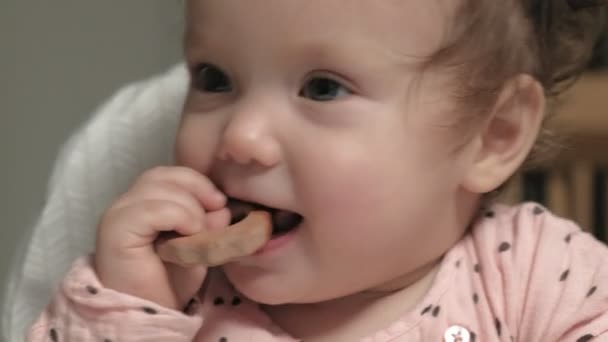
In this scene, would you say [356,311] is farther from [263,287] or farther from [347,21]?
[347,21]

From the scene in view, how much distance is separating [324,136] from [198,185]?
0.35 ft

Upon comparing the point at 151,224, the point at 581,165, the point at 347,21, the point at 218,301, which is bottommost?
the point at 581,165

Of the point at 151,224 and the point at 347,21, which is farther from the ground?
the point at 347,21

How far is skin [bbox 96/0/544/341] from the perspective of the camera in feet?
2.34

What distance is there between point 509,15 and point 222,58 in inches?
9.0

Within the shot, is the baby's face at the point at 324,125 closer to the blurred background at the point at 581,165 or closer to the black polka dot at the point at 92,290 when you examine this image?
the black polka dot at the point at 92,290

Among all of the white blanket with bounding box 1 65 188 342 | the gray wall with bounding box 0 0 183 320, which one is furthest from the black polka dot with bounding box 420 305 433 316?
the gray wall with bounding box 0 0 183 320

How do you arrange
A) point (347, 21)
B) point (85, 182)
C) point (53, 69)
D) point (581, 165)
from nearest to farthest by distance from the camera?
point (347, 21) → point (85, 182) → point (581, 165) → point (53, 69)

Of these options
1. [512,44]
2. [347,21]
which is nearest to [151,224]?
[347,21]

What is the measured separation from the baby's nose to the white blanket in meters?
0.30

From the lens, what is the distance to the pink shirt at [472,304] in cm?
76

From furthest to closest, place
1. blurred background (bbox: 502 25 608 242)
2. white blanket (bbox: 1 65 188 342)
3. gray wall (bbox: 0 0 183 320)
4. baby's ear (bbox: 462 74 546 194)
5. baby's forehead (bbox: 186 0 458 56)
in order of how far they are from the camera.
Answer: gray wall (bbox: 0 0 183 320)
blurred background (bbox: 502 25 608 242)
white blanket (bbox: 1 65 188 342)
baby's ear (bbox: 462 74 546 194)
baby's forehead (bbox: 186 0 458 56)

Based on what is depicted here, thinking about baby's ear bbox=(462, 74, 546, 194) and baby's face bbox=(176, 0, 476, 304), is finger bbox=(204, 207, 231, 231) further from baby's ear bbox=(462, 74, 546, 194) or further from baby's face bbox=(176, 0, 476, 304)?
baby's ear bbox=(462, 74, 546, 194)

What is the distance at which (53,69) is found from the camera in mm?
1474
